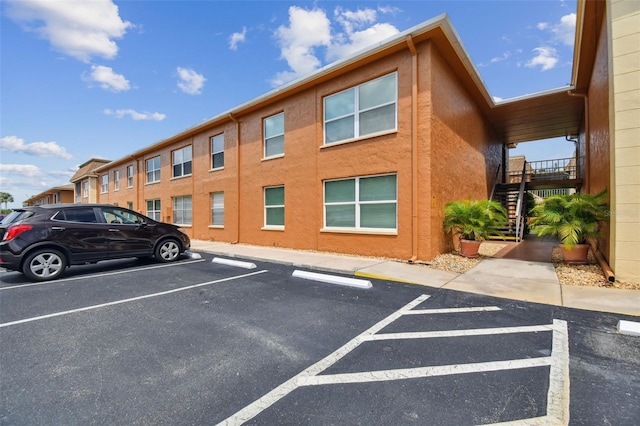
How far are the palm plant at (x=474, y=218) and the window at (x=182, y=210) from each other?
13562 millimetres

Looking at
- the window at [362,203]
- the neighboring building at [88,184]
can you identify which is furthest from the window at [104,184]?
the window at [362,203]

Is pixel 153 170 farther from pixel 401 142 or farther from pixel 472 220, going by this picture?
pixel 472 220

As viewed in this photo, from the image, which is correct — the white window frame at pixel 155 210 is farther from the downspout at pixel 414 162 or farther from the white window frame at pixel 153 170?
the downspout at pixel 414 162

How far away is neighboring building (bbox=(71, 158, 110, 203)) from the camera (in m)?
28.4

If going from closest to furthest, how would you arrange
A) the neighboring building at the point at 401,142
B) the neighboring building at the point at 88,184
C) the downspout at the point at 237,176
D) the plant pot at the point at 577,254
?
the neighboring building at the point at 401,142
the plant pot at the point at 577,254
the downspout at the point at 237,176
the neighboring building at the point at 88,184

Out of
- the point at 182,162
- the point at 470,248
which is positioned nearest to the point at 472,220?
the point at 470,248

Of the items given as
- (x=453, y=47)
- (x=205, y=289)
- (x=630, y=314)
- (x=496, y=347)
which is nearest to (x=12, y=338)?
(x=205, y=289)

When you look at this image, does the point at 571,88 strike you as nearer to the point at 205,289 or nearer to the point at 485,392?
the point at 485,392

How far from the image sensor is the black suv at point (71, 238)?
256 inches

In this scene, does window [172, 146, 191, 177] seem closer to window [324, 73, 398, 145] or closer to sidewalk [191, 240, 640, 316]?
sidewalk [191, 240, 640, 316]

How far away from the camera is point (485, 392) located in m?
2.53

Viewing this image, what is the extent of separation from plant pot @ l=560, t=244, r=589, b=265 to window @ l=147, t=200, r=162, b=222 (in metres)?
20.4

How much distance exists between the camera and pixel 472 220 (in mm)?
8344

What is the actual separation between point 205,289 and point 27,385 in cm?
319
